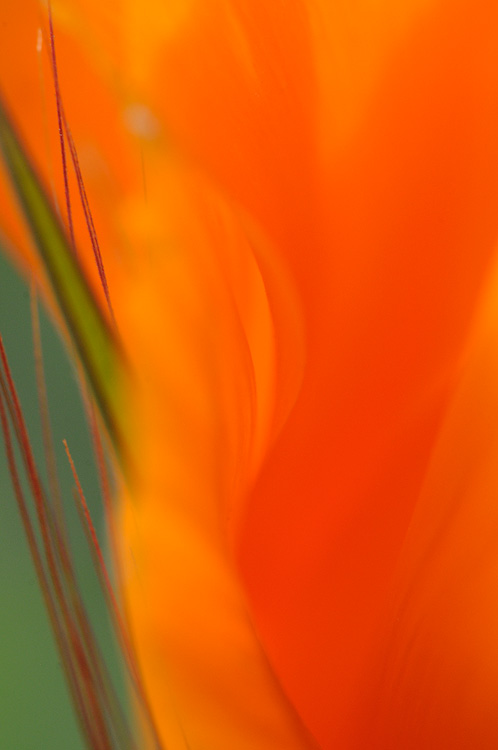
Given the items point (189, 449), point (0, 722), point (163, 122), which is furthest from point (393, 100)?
point (0, 722)

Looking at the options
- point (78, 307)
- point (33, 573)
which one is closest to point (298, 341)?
point (78, 307)

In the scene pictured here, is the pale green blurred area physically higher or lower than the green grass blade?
lower

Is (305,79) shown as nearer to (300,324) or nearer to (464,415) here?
(300,324)

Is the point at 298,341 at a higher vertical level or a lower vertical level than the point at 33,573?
higher

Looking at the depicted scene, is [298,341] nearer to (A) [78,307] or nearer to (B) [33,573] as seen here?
(A) [78,307]

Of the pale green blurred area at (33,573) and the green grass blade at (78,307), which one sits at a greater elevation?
the green grass blade at (78,307)
